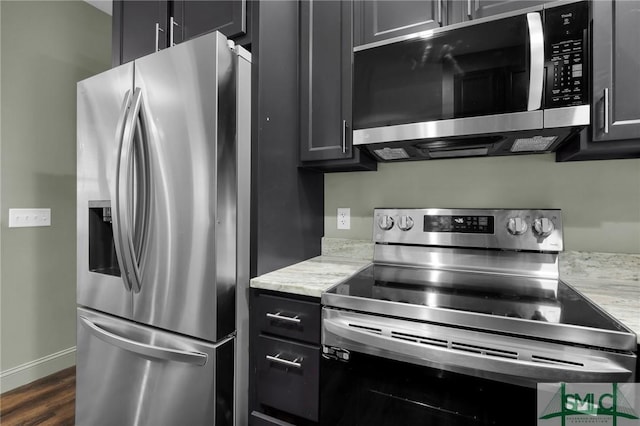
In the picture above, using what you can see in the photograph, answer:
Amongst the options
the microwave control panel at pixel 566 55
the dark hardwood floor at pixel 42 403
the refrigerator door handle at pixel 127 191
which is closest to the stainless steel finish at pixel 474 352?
the microwave control panel at pixel 566 55

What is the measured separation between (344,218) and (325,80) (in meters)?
0.77

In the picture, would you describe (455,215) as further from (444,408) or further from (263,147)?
(263,147)

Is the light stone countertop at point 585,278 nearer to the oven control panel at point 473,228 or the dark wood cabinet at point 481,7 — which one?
the oven control panel at point 473,228

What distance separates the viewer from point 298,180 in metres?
1.59

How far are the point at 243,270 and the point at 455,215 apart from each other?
1046 millimetres

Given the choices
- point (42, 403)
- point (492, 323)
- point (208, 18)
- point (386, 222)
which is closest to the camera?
point (492, 323)

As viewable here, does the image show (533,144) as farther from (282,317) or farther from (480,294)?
(282,317)

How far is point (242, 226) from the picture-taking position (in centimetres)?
123

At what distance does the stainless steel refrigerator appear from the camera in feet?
3.71

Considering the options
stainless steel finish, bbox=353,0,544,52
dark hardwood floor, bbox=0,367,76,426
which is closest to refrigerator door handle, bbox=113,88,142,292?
stainless steel finish, bbox=353,0,544,52

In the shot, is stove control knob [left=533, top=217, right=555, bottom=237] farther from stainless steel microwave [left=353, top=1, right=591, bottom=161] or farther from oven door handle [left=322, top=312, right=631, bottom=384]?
oven door handle [left=322, top=312, right=631, bottom=384]

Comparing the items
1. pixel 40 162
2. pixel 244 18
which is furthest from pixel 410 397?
pixel 40 162

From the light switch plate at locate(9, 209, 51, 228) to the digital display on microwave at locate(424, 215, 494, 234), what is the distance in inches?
104

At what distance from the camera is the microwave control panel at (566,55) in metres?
0.96
